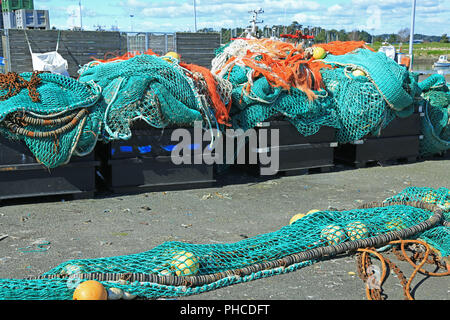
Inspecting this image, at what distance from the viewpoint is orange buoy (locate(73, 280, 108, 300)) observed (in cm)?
332

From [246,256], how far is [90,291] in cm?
141

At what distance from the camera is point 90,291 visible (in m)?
3.34

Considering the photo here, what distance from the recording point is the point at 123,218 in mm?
5688

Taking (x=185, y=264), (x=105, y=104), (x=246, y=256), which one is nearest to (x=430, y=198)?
(x=246, y=256)

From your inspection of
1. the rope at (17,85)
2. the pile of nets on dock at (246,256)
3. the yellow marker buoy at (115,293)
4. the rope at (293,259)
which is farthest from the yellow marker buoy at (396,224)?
the rope at (17,85)

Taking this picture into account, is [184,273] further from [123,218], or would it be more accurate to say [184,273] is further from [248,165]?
[248,165]

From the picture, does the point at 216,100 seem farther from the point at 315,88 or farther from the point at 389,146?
the point at 389,146

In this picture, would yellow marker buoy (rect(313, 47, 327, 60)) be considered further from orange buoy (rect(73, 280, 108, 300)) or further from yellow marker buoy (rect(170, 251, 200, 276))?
orange buoy (rect(73, 280, 108, 300))

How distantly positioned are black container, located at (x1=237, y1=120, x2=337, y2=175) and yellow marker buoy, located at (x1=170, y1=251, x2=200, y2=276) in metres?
3.61

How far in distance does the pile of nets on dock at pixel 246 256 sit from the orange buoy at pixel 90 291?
5.7 inches

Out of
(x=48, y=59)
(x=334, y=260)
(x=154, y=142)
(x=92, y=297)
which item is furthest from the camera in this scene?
(x=48, y=59)

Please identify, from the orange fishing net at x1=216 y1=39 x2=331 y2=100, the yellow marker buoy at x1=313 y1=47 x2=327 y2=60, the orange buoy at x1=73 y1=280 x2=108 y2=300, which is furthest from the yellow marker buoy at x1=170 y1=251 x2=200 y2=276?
the yellow marker buoy at x1=313 y1=47 x2=327 y2=60
